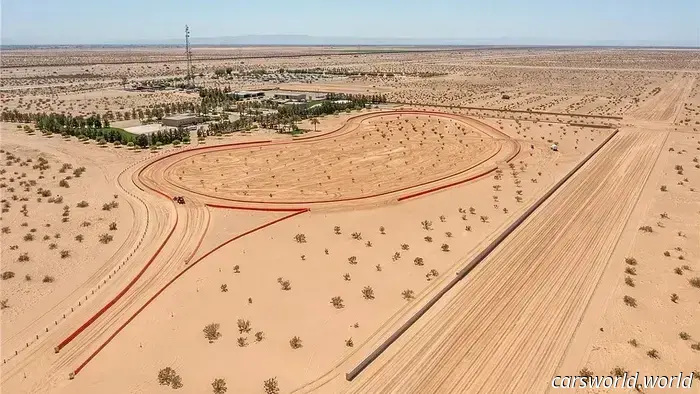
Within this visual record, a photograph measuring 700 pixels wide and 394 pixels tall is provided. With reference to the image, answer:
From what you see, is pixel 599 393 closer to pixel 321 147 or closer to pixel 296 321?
pixel 296 321

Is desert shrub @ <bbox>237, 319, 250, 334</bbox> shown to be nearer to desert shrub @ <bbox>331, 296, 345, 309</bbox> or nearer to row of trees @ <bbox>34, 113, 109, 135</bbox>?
desert shrub @ <bbox>331, 296, 345, 309</bbox>

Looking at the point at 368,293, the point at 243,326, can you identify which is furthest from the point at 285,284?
the point at 368,293

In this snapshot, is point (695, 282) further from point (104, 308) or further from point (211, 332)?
point (104, 308)

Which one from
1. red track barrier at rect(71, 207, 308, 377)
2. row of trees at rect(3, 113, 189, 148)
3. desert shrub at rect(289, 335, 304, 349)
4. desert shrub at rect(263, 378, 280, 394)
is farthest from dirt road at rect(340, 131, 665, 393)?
row of trees at rect(3, 113, 189, 148)

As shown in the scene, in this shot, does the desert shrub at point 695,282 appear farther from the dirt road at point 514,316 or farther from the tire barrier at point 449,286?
the tire barrier at point 449,286

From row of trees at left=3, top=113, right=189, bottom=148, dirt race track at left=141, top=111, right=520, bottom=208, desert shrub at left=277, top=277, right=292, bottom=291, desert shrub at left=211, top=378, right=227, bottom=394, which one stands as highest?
row of trees at left=3, top=113, right=189, bottom=148

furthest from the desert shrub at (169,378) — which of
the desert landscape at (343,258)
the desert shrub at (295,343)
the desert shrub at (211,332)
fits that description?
the desert shrub at (295,343)
